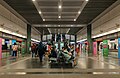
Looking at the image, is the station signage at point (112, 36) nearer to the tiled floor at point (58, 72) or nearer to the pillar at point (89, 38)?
the tiled floor at point (58, 72)

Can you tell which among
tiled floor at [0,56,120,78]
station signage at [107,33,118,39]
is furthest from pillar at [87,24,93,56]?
tiled floor at [0,56,120,78]

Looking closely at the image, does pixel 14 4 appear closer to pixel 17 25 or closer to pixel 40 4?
pixel 40 4

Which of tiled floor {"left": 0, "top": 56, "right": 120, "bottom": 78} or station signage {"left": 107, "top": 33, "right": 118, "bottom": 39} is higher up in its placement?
station signage {"left": 107, "top": 33, "right": 118, "bottom": 39}

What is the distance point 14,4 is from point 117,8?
12.0 metres

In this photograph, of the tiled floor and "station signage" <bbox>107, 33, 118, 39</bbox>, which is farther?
"station signage" <bbox>107, 33, 118, 39</bbox>

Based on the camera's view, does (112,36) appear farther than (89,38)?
No

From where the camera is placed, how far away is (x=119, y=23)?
78.7ft

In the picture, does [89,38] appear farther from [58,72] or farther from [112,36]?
[58,72]

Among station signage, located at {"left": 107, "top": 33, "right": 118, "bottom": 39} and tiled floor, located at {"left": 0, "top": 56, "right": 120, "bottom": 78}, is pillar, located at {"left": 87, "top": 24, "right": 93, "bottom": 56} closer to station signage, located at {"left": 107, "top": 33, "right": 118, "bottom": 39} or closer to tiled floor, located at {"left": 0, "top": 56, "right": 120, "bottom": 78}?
station signage, located at {"left": 107, "top": 33, "right": 118, "bottom": 39}

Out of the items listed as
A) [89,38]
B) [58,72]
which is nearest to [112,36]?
[89,38]

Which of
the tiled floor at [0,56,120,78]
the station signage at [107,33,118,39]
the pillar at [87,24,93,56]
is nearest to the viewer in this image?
the tiled floor at [0,56,120,78]

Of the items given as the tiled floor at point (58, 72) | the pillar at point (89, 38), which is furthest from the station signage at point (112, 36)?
the pillar at point (89, 38)

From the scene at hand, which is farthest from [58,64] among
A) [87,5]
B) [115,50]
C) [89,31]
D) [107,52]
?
[89,31]

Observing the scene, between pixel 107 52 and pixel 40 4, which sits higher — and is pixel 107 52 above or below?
below
